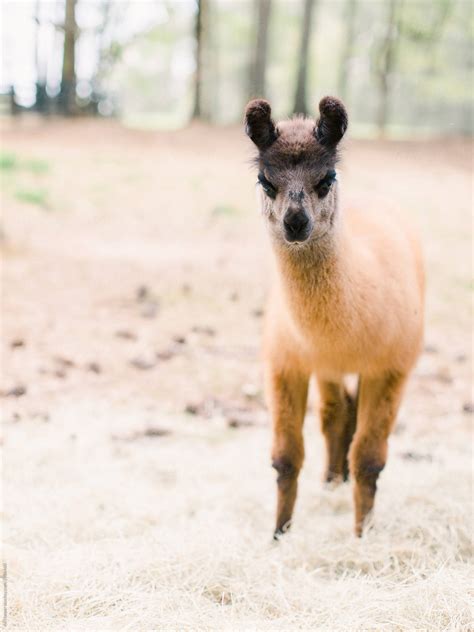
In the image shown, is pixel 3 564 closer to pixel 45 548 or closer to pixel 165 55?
pixel 45 548

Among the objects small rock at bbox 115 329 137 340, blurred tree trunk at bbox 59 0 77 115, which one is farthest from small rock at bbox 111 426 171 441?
blurred tree trunk at bbox 59 0 77 115

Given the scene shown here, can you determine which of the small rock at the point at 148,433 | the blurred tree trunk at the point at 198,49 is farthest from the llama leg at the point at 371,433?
the blurred tree trunk at the point at 198,49

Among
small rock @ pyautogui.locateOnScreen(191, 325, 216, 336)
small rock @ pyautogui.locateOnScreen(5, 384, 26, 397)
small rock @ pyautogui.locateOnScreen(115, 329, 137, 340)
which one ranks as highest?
small rock @ pyautogui.locateOnScreen(5, 384, 26, 397)

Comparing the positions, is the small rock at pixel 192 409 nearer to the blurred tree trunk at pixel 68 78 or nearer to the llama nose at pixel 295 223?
the llama nose at pixel 295 223

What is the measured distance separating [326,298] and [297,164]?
676 mm

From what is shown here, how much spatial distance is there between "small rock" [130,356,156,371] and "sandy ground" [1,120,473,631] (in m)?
0.04

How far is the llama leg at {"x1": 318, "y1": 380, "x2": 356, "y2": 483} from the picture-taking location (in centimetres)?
471

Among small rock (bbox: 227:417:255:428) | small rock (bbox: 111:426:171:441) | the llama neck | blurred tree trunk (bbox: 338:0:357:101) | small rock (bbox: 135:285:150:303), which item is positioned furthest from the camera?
blurred tree trunk (bbox: 338:0:357:101)

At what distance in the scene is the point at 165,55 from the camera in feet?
139

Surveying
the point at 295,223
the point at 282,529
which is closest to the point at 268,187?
the point at 295,223

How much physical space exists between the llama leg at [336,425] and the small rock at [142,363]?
2.57m

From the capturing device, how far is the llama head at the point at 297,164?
3.21 m

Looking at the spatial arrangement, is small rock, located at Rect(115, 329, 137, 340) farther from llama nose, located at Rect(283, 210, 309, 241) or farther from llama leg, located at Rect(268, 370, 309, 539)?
llama nose, located at Rect(283, 210, 309, 241)

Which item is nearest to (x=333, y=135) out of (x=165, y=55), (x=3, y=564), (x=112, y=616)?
(x=112, y=616)
